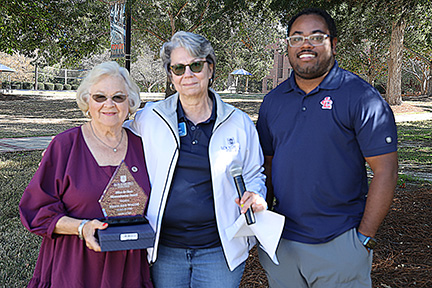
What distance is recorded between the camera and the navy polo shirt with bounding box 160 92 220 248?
2.40 m

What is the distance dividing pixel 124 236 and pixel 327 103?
1.35 meters

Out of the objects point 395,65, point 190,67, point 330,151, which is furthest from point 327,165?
point 395,65

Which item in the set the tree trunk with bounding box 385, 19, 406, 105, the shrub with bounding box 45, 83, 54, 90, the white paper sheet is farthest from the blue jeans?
the shrub with bounding box 45, 83, 54, 90

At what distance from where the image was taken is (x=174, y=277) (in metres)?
2.47

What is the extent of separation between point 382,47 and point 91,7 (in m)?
25.2

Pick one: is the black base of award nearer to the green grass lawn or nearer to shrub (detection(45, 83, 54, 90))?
the green grass lawn

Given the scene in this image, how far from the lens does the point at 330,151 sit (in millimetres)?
2344

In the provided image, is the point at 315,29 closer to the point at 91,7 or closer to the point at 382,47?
the point at 91,7

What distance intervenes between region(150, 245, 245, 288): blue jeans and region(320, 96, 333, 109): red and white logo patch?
105cm

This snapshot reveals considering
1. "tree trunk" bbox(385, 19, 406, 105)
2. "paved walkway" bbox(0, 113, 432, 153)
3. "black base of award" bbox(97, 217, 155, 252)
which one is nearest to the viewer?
"black base of award" bbox(97, 217, 155, 252)

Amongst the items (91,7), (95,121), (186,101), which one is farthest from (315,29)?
(91,7)

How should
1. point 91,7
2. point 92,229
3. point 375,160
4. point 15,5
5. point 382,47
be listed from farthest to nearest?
point 382,47, point 91,7, point 15,5, point 375,160, point 92,229

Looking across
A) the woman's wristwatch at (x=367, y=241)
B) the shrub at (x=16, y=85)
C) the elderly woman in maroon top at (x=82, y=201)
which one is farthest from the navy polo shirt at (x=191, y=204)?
the shrub at (x=16, y=85)

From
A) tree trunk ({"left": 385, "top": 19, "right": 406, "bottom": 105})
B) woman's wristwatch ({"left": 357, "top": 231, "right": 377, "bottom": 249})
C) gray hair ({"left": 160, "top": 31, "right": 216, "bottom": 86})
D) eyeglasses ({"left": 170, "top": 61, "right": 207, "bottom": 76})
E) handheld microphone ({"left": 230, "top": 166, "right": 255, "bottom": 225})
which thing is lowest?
woman's wristwatch ({"left": 357, "top": 231, "right": 377, "bottom": 249})
